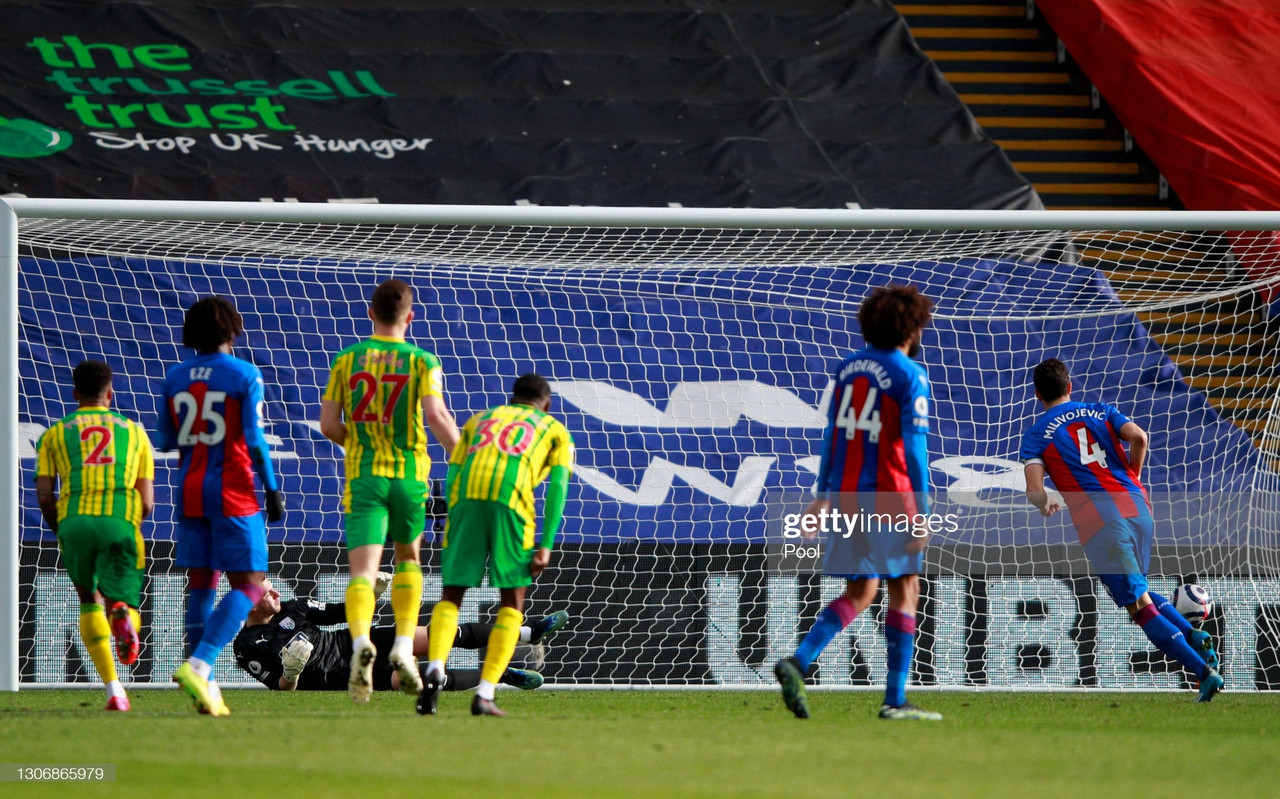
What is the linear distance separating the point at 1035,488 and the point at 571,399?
277 centimetres

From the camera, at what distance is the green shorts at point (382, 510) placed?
209 inches

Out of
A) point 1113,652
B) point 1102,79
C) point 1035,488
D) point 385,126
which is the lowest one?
point 1113,652

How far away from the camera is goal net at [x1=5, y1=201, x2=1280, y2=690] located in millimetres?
7363

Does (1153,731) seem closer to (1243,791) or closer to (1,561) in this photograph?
(1243,791)

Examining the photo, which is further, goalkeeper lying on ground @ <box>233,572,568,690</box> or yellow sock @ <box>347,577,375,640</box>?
goalkeeper lying on ground @ <box>233,572,568,690</box>

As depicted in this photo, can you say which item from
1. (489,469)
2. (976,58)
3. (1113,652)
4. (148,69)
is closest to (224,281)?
(489,469)

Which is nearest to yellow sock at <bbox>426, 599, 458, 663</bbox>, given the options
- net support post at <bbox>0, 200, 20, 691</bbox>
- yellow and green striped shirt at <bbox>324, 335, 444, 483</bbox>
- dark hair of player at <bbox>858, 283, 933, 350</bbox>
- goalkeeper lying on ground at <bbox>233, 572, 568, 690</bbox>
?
yellow and green striped shirt at <bbox>324, 335, 444, 483</bbox>

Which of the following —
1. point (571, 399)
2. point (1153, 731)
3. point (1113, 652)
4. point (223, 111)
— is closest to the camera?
point (1153, 731)

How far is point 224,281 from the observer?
7902 mm

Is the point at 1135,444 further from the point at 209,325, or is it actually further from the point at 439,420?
the point at 209,325

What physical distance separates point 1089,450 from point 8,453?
4892mm

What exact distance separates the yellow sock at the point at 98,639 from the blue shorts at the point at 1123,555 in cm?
418

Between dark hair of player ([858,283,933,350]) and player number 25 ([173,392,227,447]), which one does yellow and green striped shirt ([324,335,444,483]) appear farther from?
dark hair of player ([858,283,933,350])

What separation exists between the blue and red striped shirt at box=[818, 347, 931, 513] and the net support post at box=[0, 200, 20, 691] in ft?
12.1
